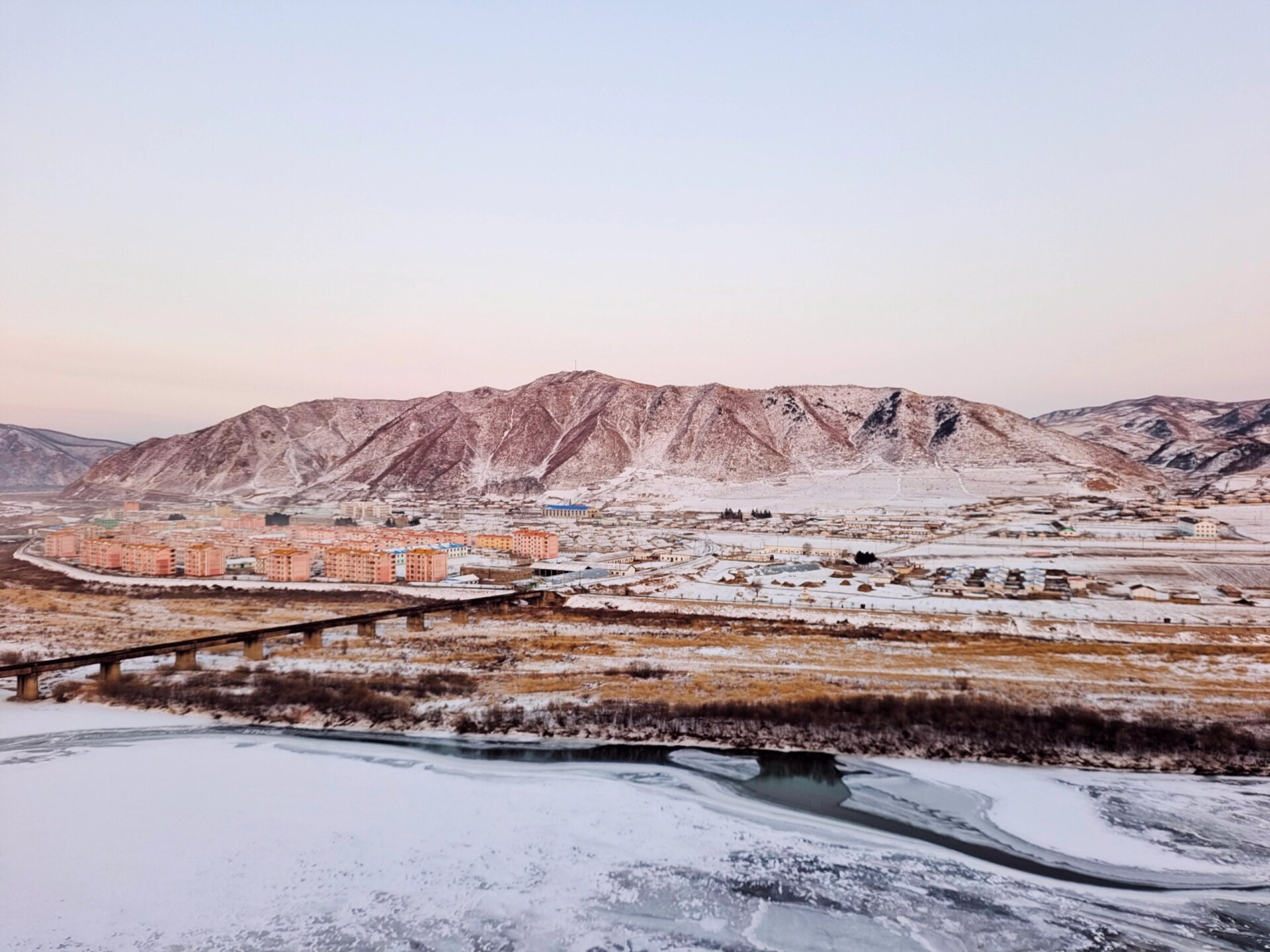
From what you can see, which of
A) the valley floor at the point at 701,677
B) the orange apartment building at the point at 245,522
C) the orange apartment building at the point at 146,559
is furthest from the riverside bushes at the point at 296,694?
the orange apartment building at the point at 245,522

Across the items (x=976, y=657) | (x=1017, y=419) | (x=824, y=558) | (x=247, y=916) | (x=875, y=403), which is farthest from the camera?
(x=875, y=403)

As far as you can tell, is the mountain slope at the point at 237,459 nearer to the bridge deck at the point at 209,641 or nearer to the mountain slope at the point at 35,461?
the mountain slope at the point at 35,461

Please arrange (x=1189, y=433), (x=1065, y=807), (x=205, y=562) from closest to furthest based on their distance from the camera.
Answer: (x=1065, y=807), (x=205, y=562), (x=1189, y=433)

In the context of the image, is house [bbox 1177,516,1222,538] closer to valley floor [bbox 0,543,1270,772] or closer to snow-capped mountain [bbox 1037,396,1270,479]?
valley floor [bbox 0,543,1270,772]

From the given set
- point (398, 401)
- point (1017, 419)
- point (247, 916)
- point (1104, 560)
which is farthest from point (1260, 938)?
point (398, 401)

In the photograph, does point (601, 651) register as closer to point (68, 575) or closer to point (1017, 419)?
point (68, 575)

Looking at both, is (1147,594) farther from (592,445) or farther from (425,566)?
(592,445)

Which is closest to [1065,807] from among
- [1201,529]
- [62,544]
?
[1201,529]
